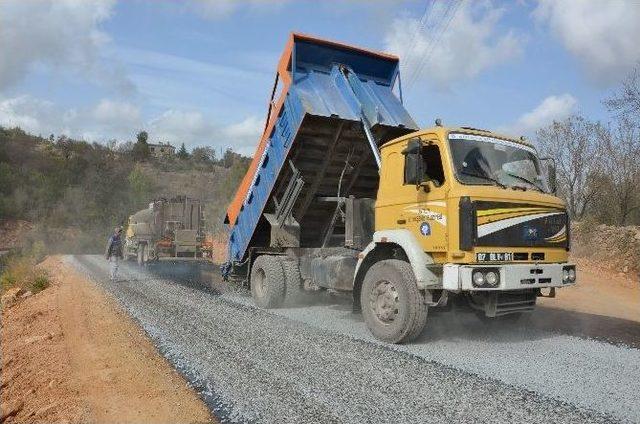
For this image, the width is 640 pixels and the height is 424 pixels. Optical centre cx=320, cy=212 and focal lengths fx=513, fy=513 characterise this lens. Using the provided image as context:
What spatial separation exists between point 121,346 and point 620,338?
21.3ft

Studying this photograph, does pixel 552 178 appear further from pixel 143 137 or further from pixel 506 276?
pixel 143 137

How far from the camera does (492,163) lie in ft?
19.9

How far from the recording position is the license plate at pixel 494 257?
5465 millimetres

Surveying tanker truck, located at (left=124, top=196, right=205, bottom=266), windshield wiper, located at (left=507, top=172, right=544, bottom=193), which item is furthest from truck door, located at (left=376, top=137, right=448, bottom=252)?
tanker truck, located at (left=124, top=196, right=205, bottom=266)

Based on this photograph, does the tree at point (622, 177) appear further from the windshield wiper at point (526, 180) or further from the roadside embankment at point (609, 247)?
the windshield wiper at point (526, 180)

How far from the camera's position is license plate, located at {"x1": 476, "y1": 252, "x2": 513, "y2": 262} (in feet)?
17.9

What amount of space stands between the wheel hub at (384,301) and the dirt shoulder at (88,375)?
8.34 feet

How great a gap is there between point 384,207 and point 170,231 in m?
13.7

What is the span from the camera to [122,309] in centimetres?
873

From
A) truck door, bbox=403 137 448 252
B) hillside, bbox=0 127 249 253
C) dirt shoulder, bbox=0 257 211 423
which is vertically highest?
hillside, bbox=0 127 249 253

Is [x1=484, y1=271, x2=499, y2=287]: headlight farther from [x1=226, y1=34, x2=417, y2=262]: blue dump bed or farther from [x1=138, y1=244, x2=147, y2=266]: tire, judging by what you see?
[x1=138, y1=244, x2=147, y2=266]: tire

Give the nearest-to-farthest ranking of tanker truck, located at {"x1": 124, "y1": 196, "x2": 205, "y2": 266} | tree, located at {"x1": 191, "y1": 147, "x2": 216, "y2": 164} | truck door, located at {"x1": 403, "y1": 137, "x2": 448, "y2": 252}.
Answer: truck door, located at {"x1": 403, "y1": 137, "x2": 448, "y2": 252} → tanker truck, located at {"x1": 124, "y1": 196, "x2": 205, "y2": 266} → tree, located at {"x1": 191, "y1": 147, "x2": 216, "y2": 164}

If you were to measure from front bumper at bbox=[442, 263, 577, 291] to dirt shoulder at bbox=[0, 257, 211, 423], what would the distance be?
9.37 ft

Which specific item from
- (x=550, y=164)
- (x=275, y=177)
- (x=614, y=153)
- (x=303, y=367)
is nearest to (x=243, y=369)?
(x=303, y=367)
